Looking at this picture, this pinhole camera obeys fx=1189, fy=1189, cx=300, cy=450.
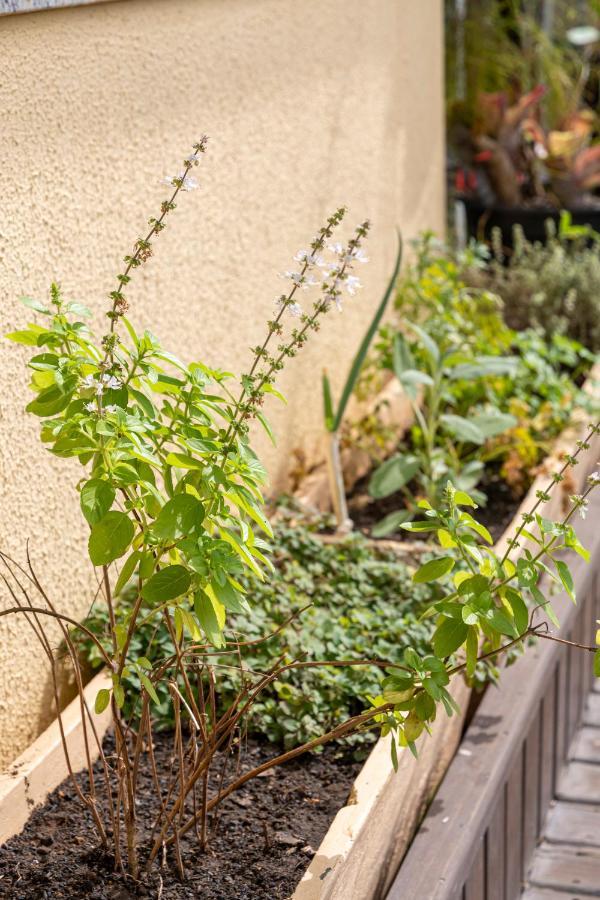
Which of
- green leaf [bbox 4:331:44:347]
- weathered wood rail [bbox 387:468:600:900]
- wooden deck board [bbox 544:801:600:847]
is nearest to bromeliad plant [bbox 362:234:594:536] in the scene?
weathered wood rail [bbox 387:468:600:900]

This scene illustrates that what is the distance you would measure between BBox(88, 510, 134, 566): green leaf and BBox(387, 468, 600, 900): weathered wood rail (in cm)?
87

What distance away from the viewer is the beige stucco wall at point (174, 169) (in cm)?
203

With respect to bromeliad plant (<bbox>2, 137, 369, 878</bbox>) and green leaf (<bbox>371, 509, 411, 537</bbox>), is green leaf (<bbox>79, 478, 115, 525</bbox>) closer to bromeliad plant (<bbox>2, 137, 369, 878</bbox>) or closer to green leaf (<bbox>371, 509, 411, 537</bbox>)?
bromeliad plant (<bbox>2, 137, 369, 878</bbox>)

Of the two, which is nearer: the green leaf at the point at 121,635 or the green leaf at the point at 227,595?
the green leaf at the point at 227,595

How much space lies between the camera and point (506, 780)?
2367 mm

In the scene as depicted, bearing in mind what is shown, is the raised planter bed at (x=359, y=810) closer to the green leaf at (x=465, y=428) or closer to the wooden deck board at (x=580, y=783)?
the wooden deck board at (x=580, y=783)

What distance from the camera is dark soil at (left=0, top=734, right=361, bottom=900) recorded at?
1718mm

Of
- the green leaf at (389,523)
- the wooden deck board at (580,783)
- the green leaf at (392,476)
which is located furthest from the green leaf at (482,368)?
the wooden deck board at (580,783)

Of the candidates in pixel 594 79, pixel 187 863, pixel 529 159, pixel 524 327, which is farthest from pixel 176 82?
pixel 594 79

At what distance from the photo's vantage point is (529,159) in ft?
18.5

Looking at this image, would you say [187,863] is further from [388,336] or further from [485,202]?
[485,202]

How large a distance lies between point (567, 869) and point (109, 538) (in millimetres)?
1702

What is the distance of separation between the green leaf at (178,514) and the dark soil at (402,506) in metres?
1.75

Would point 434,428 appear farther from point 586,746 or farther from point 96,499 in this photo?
point 96,499
